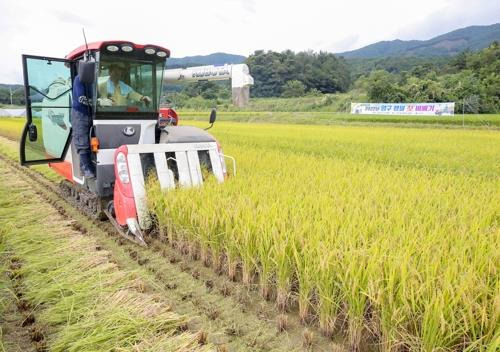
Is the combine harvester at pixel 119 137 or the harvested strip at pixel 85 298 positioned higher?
the combine harvester at pixel 119 137

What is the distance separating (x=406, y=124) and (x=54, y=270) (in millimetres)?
20408

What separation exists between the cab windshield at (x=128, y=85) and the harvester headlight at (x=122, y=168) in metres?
0.72

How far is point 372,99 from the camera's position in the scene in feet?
97.2

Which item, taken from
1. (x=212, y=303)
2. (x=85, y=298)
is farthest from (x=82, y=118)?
(x=212, y=303)

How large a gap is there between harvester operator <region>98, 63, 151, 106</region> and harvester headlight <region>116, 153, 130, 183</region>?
2.54 feet

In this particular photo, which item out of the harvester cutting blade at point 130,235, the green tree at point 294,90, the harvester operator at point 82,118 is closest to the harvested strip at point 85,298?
the harvester cutting blade at point 130,235

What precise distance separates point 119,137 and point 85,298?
2.41 meters

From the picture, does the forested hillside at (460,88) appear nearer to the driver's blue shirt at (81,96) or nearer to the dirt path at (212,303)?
the driver's blue shirt at (81,96)

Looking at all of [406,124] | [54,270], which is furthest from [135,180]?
[406,124]

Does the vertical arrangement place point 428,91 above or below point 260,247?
above

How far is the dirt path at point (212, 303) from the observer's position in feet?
7.57

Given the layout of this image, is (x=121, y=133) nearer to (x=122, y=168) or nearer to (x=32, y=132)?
(x=122, y=168)

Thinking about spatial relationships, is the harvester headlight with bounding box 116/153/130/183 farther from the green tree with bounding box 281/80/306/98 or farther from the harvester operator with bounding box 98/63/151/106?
the green tree with bounding box 281/80/306/98

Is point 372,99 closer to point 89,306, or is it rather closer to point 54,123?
point 54,123
